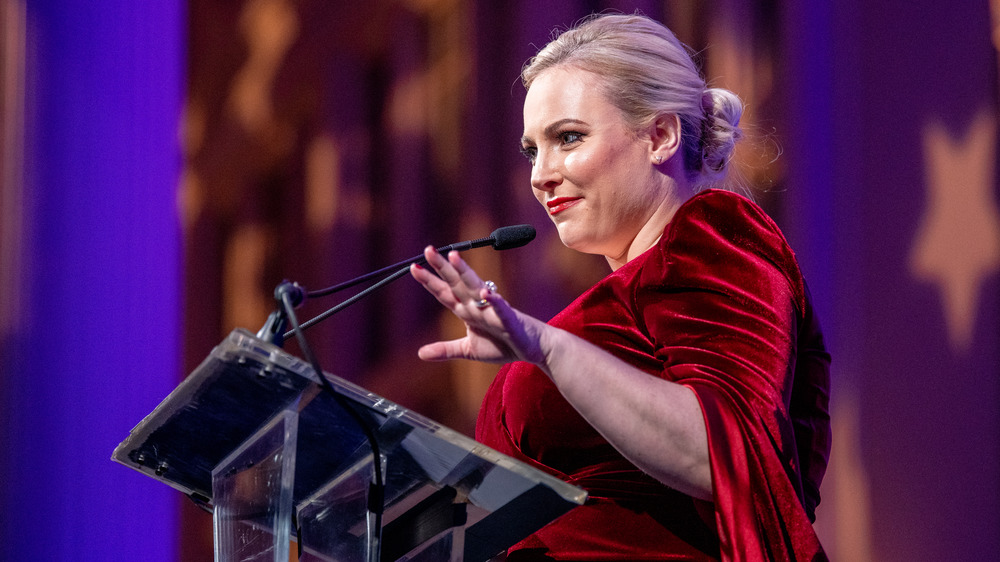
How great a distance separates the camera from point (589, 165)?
4.54 feet

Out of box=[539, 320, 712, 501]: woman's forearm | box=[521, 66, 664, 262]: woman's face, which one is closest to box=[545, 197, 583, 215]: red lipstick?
box=[521, 66, 664, 262]: woman's face

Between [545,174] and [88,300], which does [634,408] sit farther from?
[88,300]

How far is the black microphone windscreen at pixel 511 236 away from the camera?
1181 millimetres

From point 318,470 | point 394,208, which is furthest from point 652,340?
point 394,208

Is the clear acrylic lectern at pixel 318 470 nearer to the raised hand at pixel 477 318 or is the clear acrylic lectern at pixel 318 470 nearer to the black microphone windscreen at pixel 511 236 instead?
the raised hand at pixel 477 318

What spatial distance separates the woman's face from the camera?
1389mm

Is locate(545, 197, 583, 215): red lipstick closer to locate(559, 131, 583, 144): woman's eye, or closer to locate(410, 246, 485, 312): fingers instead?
locate(559, 131, 583, 144): woman's eye

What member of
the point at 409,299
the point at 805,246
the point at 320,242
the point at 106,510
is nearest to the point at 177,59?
the point at 320,242

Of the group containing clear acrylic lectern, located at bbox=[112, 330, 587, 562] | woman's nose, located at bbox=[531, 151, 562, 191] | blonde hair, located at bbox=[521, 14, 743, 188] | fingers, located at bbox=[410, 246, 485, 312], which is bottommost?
clear acrylic lectern, located at bbox=[112, 330, 587, 562]

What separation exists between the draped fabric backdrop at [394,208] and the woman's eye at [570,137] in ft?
2.64

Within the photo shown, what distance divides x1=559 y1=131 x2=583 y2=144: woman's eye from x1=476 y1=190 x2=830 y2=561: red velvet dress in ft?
0.76

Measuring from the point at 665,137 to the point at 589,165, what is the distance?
132 millimetres

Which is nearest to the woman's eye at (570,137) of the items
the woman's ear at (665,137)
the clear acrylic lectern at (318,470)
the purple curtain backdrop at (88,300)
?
the woman's ear at (665,137)

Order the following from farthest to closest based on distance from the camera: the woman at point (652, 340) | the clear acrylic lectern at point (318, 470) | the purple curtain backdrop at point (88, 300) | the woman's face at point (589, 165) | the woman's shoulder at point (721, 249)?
the purple curtain backdrop at point (88, 300), the woman's face at point (589, 165), the woman's shoulder at point (721, 249), the woman at point (652, 340), the clear acrylic lectern at point (318, 470)
